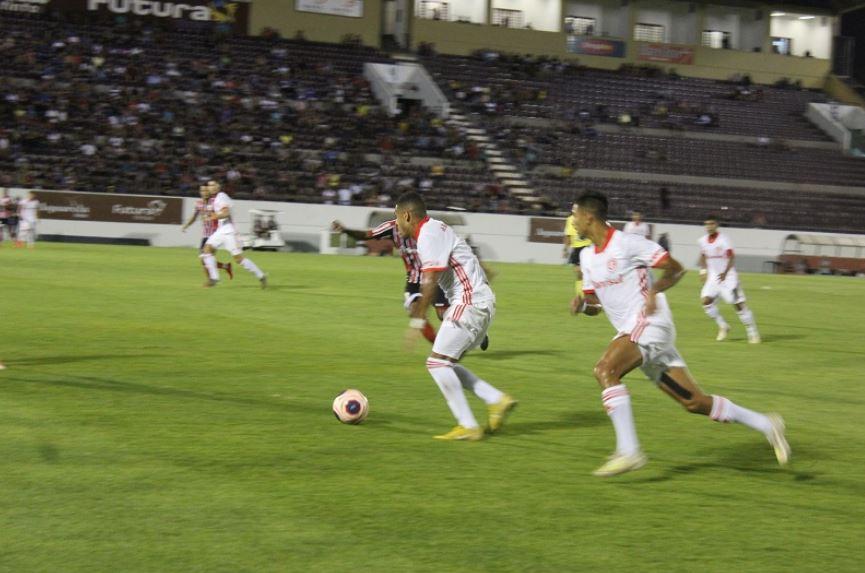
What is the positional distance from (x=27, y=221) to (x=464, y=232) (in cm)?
1705

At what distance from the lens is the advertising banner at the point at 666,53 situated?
67.6 metres

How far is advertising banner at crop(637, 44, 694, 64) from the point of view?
67562mm

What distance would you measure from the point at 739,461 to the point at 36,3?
51.5m

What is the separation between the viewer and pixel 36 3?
5288 centimetres

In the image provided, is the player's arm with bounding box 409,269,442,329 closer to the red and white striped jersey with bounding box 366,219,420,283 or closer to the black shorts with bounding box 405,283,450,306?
the red and white striped jersey with bounding box 366,219,420,283

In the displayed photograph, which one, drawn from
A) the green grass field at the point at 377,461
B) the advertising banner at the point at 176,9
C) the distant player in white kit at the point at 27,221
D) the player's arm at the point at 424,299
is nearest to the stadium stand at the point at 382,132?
the advertising banner at the point at 176,9

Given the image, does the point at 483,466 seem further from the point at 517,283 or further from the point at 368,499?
the point at 517,283

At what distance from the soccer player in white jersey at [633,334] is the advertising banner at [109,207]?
35.4 metres

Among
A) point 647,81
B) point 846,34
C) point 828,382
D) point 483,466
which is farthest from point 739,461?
point 846,34

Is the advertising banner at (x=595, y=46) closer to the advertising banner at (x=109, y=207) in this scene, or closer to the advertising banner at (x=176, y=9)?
the advertising banner at (x=176, y=9)

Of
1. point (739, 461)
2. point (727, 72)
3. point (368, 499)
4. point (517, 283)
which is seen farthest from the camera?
point (727, 72)

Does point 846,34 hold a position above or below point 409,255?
above

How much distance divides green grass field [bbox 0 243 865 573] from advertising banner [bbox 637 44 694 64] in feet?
172

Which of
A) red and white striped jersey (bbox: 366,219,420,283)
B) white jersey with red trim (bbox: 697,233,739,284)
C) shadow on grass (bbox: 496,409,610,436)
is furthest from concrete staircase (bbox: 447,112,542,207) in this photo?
shadow on grass (bbox: 496,409,610,436)
